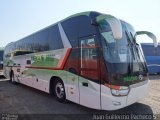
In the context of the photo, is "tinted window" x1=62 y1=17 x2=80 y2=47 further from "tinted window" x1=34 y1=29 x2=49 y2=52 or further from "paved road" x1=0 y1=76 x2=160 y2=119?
"paved road" x1=0 y1=76 x2=160 y2=119

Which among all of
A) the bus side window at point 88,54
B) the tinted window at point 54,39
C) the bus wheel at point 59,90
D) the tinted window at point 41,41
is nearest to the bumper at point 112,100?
the bus side window at point 88,54

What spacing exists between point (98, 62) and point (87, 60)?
0.58 meters

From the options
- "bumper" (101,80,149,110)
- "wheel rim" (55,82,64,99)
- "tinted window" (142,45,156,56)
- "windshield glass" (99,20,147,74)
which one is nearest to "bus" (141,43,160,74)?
"tinted window" (142,45,156,56)

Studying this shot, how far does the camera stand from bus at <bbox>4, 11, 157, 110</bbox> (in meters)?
5.50

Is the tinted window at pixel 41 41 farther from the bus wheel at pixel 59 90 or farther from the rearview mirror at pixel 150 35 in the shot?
the rearview mirror at pixel 150 35

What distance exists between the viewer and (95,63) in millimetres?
5777

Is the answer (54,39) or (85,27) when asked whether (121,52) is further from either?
(54,39)

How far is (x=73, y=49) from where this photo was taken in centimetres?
688

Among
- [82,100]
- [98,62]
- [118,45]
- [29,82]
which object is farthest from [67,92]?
[29,82]

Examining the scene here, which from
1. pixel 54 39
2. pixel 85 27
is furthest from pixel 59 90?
pixel 85 27

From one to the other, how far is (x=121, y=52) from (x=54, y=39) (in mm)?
3481

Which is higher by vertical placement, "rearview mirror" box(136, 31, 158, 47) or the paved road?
"rearview mirror" box(136, 31, 158, 47)

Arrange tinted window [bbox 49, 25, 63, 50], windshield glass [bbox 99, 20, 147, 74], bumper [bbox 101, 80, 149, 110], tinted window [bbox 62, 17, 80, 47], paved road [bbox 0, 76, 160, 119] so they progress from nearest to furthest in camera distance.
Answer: bumper [bbox 101, 80, 149, 110] → windshield glass [bbox 99, 20, 147, 74] → paved road [bbox 0, 76, 160, 119] → tinted window [bbox 62, 17, 80, 47] → tinted window [bbox 49, 25, 63, 50]

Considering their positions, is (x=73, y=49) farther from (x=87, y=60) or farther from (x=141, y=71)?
(x=141, y=71)
